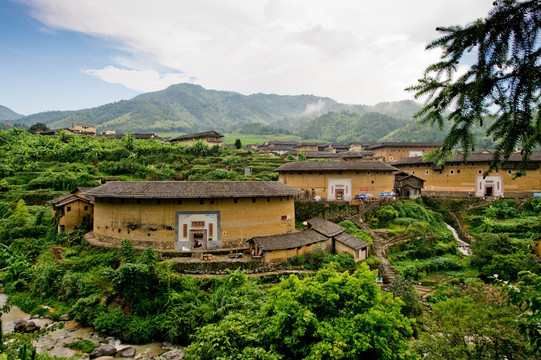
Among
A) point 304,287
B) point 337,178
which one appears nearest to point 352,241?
point 337,178

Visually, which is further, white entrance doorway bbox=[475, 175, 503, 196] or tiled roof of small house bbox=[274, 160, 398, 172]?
white entrance doorway bbox=[475, 175, 503, 196]

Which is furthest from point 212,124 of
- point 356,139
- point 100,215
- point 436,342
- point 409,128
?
point 436,342

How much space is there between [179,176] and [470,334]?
3227 centimetres

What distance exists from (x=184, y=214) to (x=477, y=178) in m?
29.9

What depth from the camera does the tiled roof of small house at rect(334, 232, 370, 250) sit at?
18.5 m

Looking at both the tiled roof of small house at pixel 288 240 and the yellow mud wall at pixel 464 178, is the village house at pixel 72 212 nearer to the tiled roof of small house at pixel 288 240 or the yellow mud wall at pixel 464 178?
the tiled roof of small house at pixel 288 240

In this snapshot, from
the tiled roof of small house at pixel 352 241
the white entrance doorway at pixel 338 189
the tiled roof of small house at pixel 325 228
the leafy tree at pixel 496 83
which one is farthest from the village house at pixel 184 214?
the leafy tree at pixel 496 83

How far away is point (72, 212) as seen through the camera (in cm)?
2277

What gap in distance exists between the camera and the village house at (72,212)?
72.9 ft

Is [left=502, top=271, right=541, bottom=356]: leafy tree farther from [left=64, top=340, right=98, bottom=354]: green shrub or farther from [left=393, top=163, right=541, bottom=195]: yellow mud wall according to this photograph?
[left=393, top=163, right=541, bottom=195]: yellow mud wall

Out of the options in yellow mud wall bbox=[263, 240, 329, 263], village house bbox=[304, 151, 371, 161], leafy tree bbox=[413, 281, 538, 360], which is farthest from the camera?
village house bbox=[304, 151, 371, 161]

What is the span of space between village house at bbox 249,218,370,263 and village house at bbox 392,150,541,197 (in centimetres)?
1584

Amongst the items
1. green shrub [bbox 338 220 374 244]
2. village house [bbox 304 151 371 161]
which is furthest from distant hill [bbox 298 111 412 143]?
green shrub [bbox 338 220 374 244]

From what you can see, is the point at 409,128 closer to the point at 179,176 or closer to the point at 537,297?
the point at 179,176
